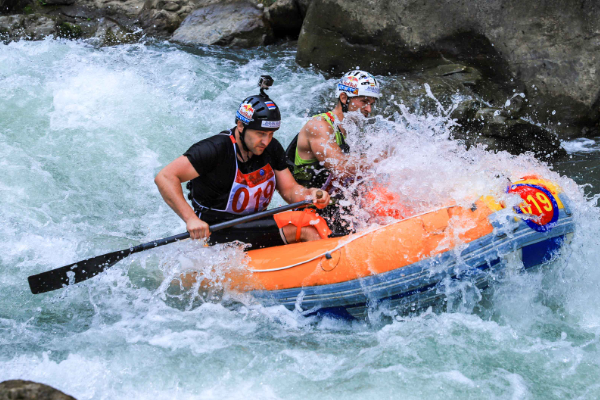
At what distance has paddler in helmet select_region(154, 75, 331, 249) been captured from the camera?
3.93 meters

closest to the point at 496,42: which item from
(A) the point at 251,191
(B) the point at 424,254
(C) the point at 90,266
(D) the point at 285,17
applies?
(D) the point at 285,17

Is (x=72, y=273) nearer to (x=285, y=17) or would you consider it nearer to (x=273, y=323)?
(x=273, y=323)

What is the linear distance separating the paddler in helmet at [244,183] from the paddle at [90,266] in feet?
0.46

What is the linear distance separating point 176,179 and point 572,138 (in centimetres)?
606

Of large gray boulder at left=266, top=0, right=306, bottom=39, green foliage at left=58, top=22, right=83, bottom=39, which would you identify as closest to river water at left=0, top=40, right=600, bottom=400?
green foliage at left=58, top=22, right=83, bottom=39

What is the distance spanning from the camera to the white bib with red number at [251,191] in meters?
4.16

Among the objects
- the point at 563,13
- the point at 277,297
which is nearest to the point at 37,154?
the point at 277,297

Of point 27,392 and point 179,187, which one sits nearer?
point 27,392

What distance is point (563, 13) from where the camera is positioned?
776cm

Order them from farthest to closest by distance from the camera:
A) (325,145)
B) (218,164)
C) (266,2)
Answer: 1. (266,2)
2. (325,145)
3. (218,164)

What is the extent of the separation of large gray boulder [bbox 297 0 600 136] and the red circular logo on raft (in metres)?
4.34

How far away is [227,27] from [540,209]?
8111mm

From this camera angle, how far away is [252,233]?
444 centimetres

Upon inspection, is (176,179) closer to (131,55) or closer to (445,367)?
(445,367)
